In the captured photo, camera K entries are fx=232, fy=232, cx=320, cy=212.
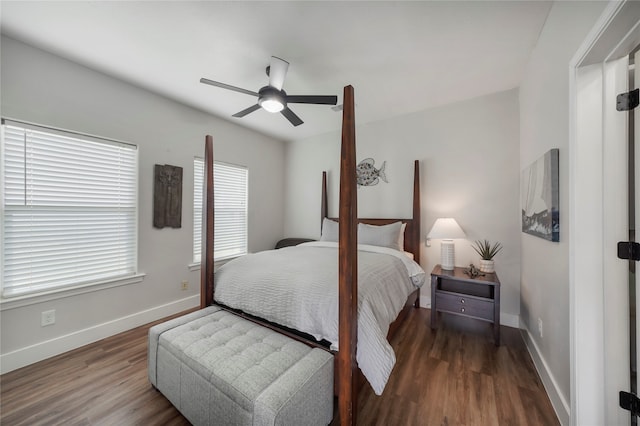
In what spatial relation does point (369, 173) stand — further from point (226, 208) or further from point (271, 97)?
point (226, 208)

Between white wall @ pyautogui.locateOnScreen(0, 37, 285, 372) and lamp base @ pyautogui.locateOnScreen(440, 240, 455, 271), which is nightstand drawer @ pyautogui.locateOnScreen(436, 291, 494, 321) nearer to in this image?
lamp base @ pyautogui.locateOnScreen(440, 240, 455, 271)

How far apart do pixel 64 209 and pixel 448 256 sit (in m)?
3.90

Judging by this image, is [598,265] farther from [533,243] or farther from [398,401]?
[398,401]

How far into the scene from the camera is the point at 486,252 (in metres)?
2.60

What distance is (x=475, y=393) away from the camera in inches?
63.5

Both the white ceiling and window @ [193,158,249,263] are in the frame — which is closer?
the white ceiling

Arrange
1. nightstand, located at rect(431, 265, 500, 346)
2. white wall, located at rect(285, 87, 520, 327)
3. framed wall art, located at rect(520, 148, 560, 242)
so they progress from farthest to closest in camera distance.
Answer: white wall, located at rect(285, 87, 520, 327) < nightstand, located at rect(431, 265, 500, 346) < framed wall art, located at rect(520, 148, 560, 242)

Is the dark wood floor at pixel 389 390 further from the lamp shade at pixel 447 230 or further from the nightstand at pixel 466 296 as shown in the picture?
the lamp shade at pixel 447 230

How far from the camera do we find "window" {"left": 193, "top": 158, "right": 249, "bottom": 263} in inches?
125

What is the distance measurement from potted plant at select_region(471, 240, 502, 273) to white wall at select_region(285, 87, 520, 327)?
0.21 ft

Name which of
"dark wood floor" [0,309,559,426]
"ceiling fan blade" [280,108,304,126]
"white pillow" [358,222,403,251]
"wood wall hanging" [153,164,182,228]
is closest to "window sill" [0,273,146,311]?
"dark wood floor" [0,309,559,426]

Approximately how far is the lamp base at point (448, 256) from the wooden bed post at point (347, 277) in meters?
1.87

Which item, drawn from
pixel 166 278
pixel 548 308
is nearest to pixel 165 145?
pixel 166 278

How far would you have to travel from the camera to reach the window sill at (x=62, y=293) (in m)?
1.85
